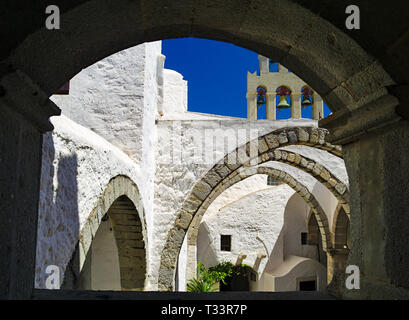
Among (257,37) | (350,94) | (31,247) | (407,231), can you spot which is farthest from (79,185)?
(407,231)

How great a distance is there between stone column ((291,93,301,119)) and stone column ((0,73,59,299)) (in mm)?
9252

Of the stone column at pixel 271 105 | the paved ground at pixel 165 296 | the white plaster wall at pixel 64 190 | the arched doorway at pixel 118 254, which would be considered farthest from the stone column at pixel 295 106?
the paved ground at pixel 165 296

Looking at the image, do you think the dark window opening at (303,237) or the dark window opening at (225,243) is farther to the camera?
the dark window opening at (303,237)

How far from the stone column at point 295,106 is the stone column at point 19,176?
364 inches

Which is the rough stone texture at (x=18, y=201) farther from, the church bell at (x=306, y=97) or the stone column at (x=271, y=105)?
the church bell at (x=306, y=97)

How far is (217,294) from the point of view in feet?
5.80

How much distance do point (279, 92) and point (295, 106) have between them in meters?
0.68

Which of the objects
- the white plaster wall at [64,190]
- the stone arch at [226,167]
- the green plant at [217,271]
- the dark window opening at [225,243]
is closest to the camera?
the white plaster wall at [64,190]

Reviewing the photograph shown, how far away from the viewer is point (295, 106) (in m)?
10.4

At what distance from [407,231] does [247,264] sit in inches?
515

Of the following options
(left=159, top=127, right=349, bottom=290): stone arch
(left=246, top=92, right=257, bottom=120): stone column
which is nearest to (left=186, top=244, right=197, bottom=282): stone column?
(left=159, top=127, right=349, bottom=290): stone arch

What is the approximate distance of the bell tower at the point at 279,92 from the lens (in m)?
10.4

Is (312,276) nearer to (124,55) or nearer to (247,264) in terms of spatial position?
(247,264)

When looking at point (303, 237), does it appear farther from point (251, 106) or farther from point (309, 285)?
point (251, 106)
